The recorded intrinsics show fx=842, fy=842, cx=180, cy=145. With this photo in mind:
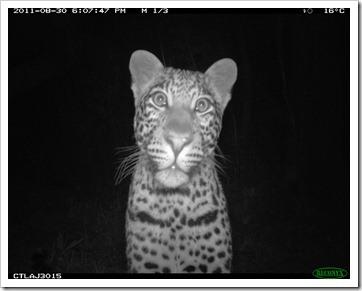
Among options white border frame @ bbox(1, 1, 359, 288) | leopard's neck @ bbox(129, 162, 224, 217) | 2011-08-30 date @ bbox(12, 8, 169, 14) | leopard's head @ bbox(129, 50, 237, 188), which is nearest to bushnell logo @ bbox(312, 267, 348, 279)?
white border frame @ bbox(1, 1, 359, 288)

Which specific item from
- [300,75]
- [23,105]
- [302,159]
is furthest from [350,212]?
[23,105]

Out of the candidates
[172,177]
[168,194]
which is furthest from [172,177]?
[168,194]

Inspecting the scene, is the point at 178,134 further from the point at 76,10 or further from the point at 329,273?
the point at 329,273

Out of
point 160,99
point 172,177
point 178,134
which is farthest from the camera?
point 160,99

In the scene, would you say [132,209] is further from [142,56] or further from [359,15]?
[359,15]

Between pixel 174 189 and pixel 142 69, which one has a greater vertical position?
pixel 142 69

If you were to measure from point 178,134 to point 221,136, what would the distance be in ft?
1.13

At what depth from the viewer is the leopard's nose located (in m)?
4.52

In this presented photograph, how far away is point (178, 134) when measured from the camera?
14.9ft

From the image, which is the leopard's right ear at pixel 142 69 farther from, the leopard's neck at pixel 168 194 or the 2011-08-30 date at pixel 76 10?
the leopard's neck at pixel 168 194

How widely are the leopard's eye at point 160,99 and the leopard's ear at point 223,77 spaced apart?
0.95 feet

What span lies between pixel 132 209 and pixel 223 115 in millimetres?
745

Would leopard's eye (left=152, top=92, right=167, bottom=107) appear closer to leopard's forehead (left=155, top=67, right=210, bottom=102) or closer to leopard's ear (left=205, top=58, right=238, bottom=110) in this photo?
leopard's forehead (left=155, top=67, right=210, bottom=102)

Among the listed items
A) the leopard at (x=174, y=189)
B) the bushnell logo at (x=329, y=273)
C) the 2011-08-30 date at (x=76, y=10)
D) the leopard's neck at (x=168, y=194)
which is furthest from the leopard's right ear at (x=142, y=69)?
the bushnell logo at (x=329, y=273)
